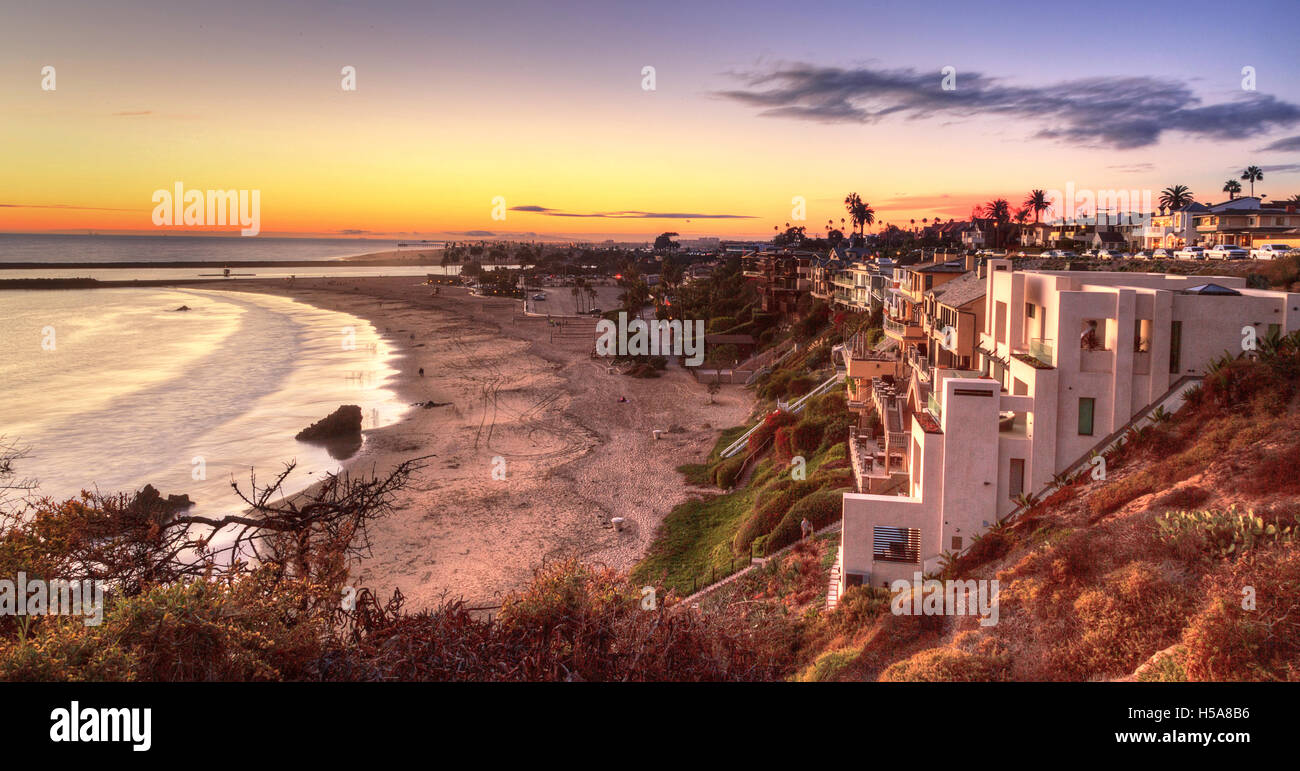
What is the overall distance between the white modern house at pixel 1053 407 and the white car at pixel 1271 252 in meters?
22.0

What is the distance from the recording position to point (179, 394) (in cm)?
4003

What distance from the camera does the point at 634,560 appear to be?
2033cm

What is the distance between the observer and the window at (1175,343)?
45.0 feet

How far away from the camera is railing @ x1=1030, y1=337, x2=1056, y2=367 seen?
14.4 metres

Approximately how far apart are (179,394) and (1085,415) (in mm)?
42859

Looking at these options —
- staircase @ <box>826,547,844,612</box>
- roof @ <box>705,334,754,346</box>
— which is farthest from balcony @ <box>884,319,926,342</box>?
roof @ <box>705,334,754,346</box>

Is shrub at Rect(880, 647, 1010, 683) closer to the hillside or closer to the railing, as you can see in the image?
the hillside

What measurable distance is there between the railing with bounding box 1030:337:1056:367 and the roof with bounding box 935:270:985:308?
5.93m

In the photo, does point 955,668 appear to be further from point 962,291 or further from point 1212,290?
point 962,291

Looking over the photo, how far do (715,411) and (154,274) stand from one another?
155889 mm

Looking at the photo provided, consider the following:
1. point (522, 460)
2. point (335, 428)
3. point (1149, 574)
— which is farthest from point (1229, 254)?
point (335, 428)
